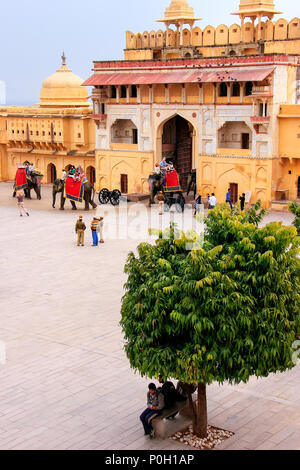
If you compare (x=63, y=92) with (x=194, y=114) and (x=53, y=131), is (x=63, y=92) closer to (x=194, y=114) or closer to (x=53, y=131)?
(x=53, y=131)

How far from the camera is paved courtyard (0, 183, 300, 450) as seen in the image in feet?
30.6

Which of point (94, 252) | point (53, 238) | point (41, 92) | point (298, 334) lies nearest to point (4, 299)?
point (94, 252)

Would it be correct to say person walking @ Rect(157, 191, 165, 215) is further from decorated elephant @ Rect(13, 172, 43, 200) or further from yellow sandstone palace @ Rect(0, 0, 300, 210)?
decorated elephant @ Rect(13, 172, 43, 200)

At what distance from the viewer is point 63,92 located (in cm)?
3769

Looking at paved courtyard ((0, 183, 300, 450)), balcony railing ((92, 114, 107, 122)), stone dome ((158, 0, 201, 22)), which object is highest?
stone dome ((158, 0, 201, 22))

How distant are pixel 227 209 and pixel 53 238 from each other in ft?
46.0

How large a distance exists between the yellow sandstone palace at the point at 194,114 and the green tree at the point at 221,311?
19.0 m

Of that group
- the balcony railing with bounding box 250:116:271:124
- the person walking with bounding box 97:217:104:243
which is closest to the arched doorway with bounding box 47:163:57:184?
the balcony railing with bounding box 250:116:271:124

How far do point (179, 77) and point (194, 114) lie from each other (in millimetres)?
1669

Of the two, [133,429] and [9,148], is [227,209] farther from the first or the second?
[9,148]

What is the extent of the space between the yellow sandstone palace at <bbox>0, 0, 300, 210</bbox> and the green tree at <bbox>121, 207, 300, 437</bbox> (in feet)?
62.2

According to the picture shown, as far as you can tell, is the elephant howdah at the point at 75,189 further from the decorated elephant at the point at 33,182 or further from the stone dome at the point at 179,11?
the stone dome at the point at 179,11

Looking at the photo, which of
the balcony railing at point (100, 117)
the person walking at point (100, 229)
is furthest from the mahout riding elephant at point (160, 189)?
the person walking at point (100, 229)

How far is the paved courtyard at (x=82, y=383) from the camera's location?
933 cm
